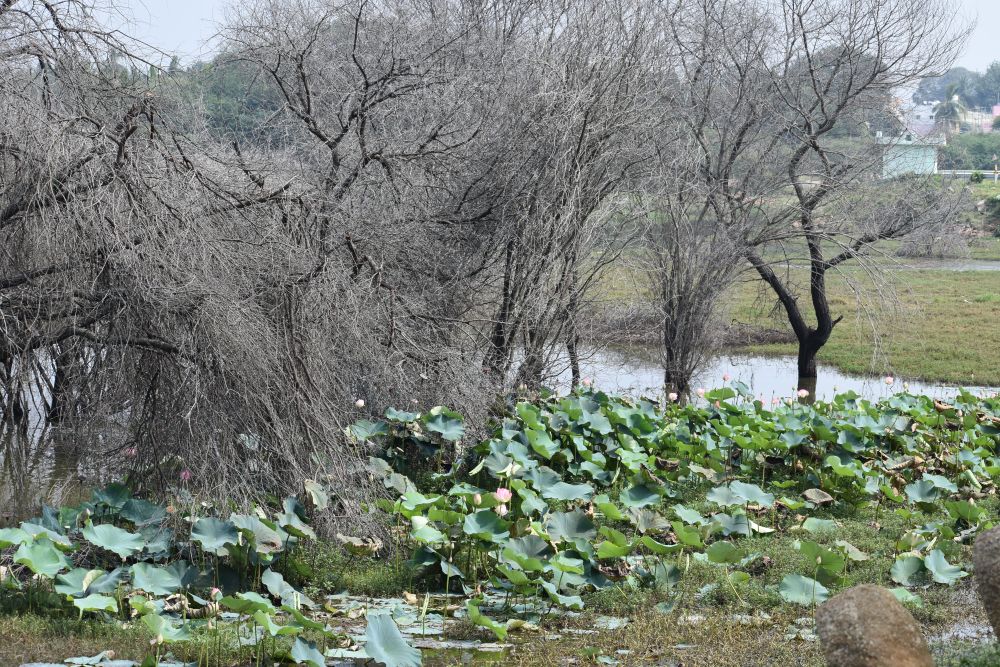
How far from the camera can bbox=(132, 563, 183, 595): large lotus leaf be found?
14.3ft

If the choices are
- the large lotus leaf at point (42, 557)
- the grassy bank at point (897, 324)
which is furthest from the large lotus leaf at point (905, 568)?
the grassy bank at point (897, 324)

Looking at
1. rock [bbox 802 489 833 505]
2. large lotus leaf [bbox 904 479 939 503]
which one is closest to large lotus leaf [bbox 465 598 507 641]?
rock [bbox 802 489 833 505]

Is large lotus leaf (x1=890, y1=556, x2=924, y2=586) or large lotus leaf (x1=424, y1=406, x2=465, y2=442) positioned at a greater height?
large lotus leaf (x1=424, y1=406, x2=465, y2=442)

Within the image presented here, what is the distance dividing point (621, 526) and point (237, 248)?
2483 millimetres

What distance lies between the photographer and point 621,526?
6.03 meters

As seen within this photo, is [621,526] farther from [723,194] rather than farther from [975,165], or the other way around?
[975,165]

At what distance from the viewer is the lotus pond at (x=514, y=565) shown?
13.5 feet

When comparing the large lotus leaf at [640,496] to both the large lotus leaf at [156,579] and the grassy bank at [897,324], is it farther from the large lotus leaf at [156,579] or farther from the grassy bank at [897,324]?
the grassy bank at [897,324]

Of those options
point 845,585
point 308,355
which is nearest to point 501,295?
point 308,355

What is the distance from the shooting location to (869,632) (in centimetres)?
340

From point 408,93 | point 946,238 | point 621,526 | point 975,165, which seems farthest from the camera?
point 975,165

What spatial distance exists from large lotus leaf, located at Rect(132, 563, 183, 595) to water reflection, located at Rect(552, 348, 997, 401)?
25.9 ft

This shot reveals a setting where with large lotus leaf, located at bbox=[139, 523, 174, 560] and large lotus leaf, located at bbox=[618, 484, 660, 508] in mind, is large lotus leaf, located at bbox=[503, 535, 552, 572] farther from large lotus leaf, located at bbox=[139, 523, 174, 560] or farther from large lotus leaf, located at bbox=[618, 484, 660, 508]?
large lotus leaf, located at bbox=[139, 523, 174, 560]

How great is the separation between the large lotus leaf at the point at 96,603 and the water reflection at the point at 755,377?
326 inches
